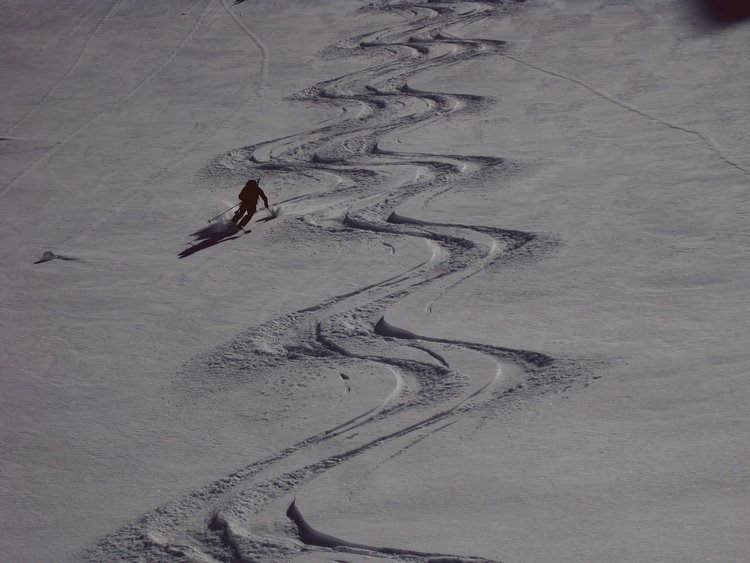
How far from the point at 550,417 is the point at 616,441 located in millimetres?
276

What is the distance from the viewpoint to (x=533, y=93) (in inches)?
281

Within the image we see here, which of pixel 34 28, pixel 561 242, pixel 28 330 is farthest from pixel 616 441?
pixel 34 28

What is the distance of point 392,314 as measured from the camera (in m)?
4.09

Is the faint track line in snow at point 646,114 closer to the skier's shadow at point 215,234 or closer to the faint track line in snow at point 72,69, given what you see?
the skier's shadow at point 215,234

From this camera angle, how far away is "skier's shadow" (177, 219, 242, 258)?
511 cm

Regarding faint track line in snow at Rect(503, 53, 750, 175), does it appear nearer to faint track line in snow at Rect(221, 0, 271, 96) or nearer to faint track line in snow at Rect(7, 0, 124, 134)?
faint track line in snow at Rect(221, 0, 271, 96)

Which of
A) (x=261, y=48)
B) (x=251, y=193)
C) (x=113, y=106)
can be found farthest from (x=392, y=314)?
(x=261, y=48)

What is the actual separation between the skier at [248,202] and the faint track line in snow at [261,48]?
9.76ft

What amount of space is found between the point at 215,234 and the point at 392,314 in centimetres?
165

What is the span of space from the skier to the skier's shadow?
0.05 m

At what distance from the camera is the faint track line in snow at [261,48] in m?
8.33

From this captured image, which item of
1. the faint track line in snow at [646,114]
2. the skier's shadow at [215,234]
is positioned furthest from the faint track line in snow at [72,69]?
the faint track line in snow at [646,114]

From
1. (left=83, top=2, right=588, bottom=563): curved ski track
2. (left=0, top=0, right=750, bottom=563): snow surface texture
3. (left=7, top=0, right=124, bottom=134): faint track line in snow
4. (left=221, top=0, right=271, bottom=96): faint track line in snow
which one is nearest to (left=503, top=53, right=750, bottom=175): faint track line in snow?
(left=0, top=0, right=750, bottom=563): snow surface texture

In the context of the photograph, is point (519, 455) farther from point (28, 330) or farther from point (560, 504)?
point (28, 330)
